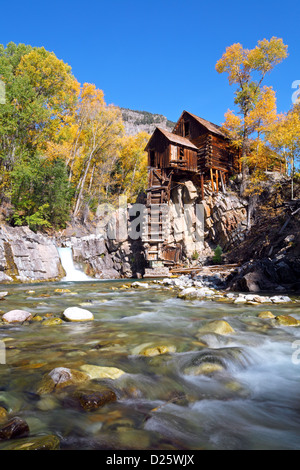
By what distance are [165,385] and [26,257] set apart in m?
16.3

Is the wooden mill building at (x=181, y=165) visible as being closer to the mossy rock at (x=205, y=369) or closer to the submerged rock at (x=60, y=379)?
the mossy rock at (x=205, y=369)

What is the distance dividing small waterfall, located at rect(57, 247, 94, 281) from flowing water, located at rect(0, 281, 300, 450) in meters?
14.9

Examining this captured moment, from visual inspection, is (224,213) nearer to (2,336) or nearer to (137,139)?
(137,139)

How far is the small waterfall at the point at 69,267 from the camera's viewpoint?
64.8 feet

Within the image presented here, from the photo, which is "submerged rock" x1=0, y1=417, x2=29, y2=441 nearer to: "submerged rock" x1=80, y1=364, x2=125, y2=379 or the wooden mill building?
"submerged rock" x1=80, y1=364, x2=125, y2=379

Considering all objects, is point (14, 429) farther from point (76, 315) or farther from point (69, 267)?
point (69, 267)

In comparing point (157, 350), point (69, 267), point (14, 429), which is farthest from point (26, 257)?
point (14, 429)

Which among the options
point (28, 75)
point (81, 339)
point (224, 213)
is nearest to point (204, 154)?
point (224, 213)

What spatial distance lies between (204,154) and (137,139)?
1288 cm

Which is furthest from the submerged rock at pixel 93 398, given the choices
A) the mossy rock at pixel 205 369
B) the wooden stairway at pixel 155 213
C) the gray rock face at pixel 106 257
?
the wooden stairway at pixel 155 213

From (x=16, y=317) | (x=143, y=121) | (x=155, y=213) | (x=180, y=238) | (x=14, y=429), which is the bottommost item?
(x=16, y=317)

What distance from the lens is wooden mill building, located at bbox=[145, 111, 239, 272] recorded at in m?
23.4

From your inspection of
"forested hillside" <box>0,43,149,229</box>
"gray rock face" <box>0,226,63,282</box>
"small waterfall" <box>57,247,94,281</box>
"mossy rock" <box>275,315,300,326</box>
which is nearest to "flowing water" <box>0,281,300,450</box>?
"mossy rock" <box>275,315,300,326</box>

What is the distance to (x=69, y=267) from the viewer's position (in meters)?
20.2
